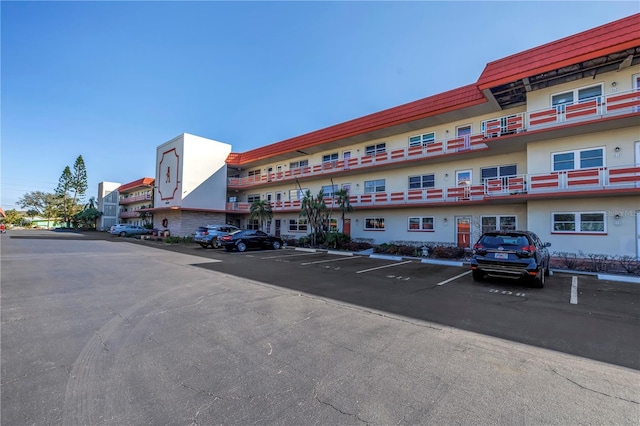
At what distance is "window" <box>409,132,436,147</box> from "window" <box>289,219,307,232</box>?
11.6 m

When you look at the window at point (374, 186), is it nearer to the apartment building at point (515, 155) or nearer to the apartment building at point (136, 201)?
the apartment building at point (515, 155)

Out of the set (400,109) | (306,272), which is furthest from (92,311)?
(400,109)

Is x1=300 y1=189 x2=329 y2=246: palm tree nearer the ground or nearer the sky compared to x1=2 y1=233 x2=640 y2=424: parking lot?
nearer the sky

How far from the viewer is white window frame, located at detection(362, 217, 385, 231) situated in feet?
69.6

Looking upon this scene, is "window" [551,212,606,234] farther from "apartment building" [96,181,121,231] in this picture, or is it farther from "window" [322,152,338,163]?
"apartment building" [96,181,121,231]

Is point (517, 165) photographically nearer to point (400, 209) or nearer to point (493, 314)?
point (400, 209)

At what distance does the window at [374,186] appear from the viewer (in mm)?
21688

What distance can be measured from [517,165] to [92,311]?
19081mm

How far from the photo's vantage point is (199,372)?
3.28 meters

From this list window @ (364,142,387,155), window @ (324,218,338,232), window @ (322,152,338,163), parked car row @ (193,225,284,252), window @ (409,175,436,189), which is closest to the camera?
parked car row @ (193,225,284,252)

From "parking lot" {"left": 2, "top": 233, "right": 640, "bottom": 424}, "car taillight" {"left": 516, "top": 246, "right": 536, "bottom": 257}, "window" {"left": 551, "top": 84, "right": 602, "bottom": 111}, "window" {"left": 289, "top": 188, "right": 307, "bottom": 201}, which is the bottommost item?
"parking lot" {"left": 2, "top": 233, "right": 640, "bottom": 424}

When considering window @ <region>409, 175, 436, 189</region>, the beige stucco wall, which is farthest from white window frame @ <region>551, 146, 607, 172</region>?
window @ <region>409, 175, 436, 189</region>

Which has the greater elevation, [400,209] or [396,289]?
[400,209]

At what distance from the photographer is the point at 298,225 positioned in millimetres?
27297
